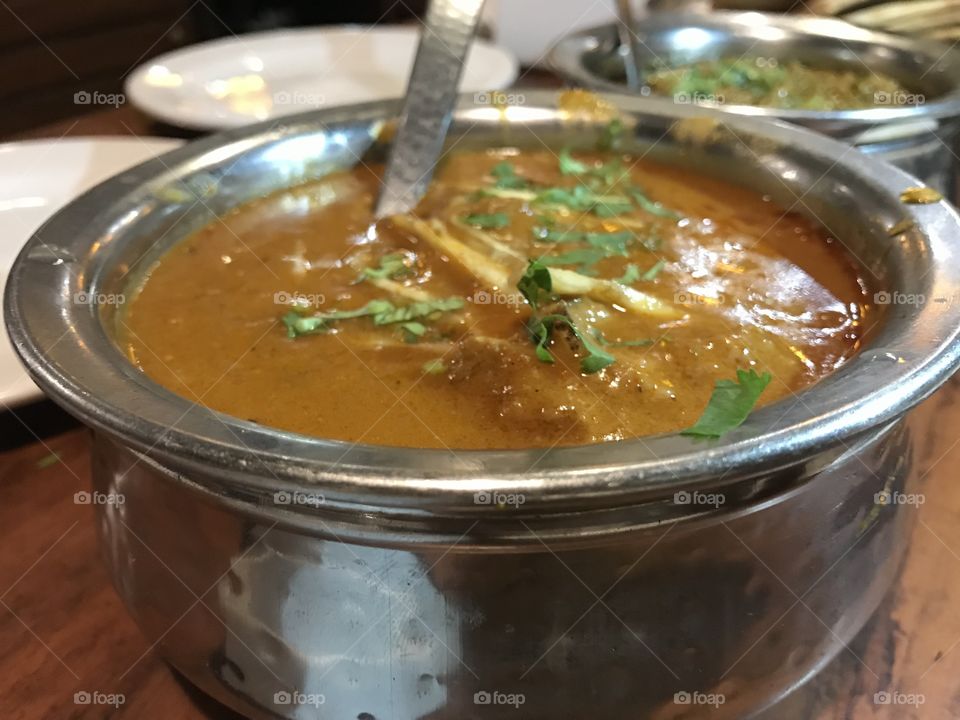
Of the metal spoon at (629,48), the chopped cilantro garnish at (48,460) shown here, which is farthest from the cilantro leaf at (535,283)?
the metal spoon at (629,48)

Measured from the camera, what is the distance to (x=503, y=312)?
1.18 m

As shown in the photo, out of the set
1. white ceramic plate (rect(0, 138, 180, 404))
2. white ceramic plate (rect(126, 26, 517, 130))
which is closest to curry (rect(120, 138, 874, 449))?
white ceramic plate (rect(0, 138, 180, 404))

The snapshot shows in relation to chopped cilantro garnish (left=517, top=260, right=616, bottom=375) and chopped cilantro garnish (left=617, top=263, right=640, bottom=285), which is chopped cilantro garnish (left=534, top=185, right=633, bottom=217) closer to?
chopped cilantro garnish (left=617, top=263, right=640, bottom=285)

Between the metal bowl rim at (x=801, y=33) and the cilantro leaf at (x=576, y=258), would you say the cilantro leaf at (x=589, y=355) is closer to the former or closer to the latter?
the cilantro leaf at (x=576, y=258)

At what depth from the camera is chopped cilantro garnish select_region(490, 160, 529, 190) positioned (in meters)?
1.57

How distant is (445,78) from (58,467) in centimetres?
98

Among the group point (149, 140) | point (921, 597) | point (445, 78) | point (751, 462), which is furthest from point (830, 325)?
point (149, 140)

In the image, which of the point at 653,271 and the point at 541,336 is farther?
the point at 653,271

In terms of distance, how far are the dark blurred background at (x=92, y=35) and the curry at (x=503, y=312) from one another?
2.31 meters

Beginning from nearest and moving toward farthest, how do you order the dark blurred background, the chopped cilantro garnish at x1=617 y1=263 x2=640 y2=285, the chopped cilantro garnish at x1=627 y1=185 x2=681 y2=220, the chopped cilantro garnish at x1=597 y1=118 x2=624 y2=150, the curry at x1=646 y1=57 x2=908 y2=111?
the chopped cilantro garnish at x1=617 y1=263 x2=640 y2=285, the chopped cilantro garnish at x1=627 y1=185 x2=681 y2=220, the chopped cilantro garnish at x1=597 y1=118 x2=624 y2=150, the curry at x1=646 y1=57 x2=908 y2=111, the dark blurred background

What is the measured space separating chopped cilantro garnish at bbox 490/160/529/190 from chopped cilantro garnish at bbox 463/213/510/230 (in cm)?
14

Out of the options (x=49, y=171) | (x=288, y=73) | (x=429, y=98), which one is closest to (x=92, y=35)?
(x=288, y=73)

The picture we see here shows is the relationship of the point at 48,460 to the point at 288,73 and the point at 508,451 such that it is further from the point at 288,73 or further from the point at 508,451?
the point at 288,73

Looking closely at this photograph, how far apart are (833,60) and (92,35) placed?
114 inches
